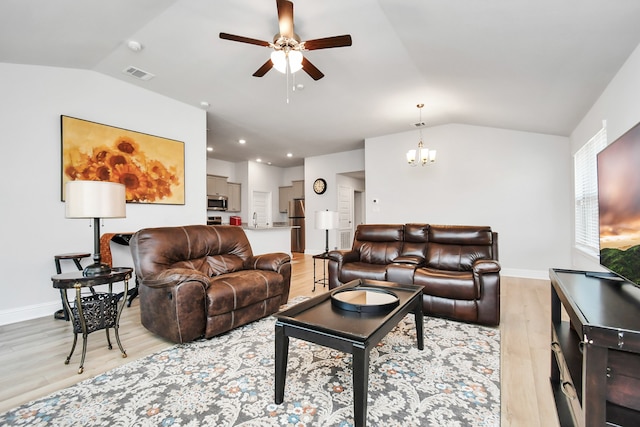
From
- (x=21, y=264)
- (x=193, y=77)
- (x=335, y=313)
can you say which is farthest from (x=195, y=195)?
(x=335, y=313)

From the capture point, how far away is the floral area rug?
149 cm

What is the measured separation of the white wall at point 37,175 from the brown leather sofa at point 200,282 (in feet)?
4.73

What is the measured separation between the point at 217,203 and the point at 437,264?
6.24 metres

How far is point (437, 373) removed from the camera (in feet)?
6.27

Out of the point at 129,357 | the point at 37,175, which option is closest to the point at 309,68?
the point at 129,357

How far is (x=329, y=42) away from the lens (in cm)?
225

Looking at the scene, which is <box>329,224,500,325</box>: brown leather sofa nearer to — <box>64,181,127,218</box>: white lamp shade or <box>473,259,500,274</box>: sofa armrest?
<box>473,259,500,274</box>: sofa armrest

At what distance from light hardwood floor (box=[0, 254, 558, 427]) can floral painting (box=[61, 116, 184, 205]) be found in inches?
63.5

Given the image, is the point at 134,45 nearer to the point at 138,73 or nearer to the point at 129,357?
the point at 138,73

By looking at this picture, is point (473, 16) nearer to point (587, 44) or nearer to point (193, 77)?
point (587, 44)

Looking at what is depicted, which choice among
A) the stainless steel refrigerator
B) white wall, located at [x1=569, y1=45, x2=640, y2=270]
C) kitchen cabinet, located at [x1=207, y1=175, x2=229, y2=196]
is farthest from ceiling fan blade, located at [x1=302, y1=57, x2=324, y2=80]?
the stainless steel refrigerator

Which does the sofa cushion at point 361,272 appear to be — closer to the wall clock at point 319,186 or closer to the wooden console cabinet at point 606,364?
the wooden console cabinet at point 606,364

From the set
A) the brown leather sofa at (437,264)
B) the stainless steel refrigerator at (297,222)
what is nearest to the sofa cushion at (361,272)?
the brown leather sofa at (437,264)

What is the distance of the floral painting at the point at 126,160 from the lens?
10.8 ft
